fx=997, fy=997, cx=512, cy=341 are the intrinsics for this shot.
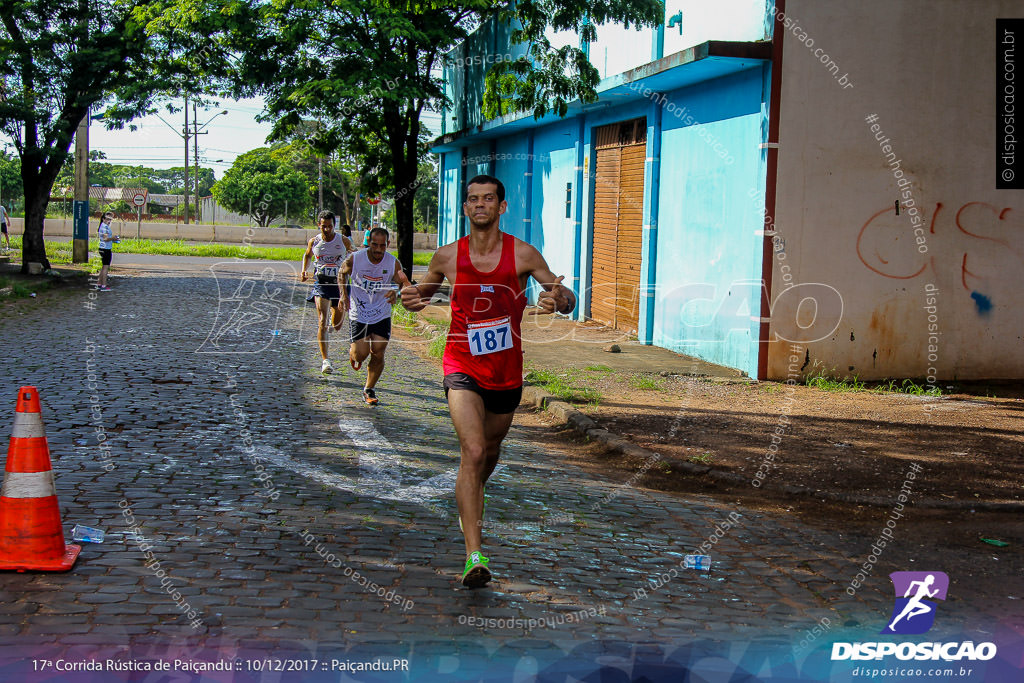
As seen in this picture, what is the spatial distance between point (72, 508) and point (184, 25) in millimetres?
15345

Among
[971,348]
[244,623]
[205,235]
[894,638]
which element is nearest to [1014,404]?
[971,348]

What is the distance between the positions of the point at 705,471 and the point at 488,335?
3.00m

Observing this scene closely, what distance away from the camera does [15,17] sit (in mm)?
21688

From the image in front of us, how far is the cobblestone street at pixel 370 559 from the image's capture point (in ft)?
13.4

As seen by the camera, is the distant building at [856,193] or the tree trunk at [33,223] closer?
the distant building at [856,193]

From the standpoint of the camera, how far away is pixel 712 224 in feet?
42.6

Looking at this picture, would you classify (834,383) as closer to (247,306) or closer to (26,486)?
(26,486)

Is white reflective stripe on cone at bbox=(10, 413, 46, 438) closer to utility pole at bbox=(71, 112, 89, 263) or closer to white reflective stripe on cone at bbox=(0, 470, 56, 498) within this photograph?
white reflective stripe on cone at bbox=(0, 470, 56, 498)

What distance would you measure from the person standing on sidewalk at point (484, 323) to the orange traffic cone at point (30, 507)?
194 centimetres

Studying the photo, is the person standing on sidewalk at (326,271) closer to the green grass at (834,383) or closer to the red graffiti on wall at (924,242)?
the green grass at (834,383)

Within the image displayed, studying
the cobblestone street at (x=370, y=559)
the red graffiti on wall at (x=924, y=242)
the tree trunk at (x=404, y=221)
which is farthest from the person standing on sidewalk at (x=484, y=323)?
the tree trunk at (x=404, y=221)

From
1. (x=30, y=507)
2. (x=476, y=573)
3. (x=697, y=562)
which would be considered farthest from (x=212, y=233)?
(x=476, y=573)

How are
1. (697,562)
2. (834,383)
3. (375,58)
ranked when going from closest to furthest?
(697,562) → (834,383) → (375,58)

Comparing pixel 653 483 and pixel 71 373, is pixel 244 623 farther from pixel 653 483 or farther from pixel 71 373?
pixel 71 373
